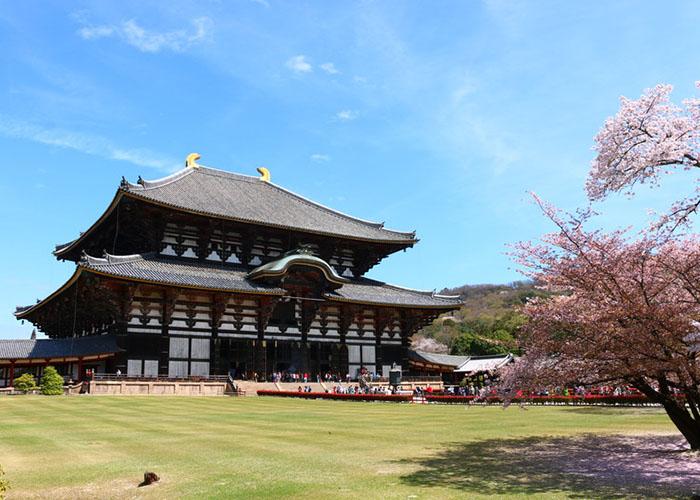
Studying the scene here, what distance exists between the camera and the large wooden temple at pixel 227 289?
40.7 m

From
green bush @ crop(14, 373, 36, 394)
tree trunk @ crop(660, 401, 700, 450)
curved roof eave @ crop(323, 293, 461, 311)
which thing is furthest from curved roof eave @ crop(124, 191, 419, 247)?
tree trunk @ crop(660, 401, 700, 450)

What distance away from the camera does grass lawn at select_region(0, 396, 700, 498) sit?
32.4ft

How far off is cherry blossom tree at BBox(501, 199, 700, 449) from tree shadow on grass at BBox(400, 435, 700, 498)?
139 cm

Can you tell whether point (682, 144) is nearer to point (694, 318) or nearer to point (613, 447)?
point (694, 318)

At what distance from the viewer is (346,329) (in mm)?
50125

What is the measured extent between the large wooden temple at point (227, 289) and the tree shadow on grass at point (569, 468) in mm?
29430

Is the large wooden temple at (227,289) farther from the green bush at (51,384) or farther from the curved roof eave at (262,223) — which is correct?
the green bush at (51,384)

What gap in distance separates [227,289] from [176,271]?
409 cm

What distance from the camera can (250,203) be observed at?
53.0 m

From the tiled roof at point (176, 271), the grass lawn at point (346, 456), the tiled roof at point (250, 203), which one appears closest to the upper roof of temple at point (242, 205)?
the tiled roof at point (250, 203)

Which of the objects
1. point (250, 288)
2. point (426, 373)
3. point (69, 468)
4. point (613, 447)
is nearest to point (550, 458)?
point (613, 447)

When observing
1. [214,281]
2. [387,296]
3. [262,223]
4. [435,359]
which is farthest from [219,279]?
[435,359]

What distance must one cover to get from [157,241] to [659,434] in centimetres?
3759

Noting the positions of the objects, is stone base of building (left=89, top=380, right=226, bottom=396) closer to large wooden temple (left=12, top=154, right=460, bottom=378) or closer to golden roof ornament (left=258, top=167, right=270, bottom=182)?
large wooden temple (left=12, top=154, right=460, bottom=378)
